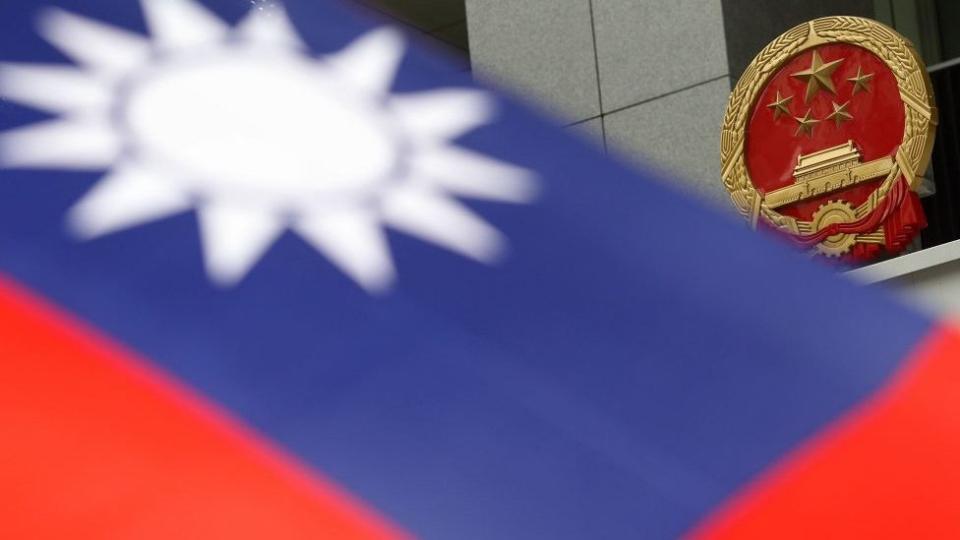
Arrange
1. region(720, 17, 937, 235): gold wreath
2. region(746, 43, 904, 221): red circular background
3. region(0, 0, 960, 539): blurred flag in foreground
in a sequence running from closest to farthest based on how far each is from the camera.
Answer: region(0, 0, 960, 539): blurred flag in foreground, region(720, 17, 937, 235): gold wreath, region(746, 43, 904, 221): red circular background

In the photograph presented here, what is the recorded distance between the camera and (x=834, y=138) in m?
8.70

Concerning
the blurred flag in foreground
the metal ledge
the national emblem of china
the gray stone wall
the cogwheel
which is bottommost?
the blurred flag in foreground

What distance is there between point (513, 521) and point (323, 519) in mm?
276

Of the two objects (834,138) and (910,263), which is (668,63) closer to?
(834,138)

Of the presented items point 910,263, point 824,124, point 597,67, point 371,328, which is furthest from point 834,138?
point 371,328

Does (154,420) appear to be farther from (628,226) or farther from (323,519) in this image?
(628,226)

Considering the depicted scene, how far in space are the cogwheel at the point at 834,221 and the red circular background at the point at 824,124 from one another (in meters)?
0.04

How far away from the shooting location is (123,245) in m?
2.08

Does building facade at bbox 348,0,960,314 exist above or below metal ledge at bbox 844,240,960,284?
above

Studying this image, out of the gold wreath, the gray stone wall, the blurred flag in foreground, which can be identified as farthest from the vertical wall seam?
the blurred flag in foreground

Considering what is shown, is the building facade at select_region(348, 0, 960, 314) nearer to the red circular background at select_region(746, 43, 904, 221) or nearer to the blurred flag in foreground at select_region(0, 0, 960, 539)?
the red circular background at select_region(746, 43, 904, 221)

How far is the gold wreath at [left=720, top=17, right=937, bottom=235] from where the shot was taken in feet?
26.8

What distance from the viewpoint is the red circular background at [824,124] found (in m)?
8.41

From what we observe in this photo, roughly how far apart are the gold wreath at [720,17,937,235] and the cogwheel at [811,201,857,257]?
0.05 meters
